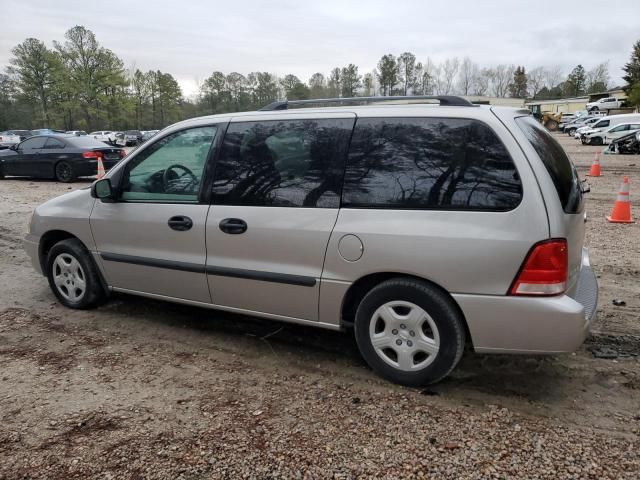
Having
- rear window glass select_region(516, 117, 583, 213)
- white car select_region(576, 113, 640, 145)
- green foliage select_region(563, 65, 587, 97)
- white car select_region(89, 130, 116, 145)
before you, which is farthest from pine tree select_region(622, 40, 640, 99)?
rear window glass select_region(516, 117, 583, 213)

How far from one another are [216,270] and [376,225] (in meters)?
1.30

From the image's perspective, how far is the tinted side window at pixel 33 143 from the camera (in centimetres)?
1463

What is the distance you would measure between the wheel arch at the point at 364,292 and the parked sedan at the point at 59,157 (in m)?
12.7

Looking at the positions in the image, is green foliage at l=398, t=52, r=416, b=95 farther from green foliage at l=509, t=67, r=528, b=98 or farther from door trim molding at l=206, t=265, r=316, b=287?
door trim molding at l=206, t=265, r=316, b=287

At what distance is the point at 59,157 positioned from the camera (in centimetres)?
1405

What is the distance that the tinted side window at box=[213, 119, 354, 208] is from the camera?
324 cm

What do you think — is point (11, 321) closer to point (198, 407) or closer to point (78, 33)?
point (198, 407)

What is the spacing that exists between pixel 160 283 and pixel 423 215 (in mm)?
2224

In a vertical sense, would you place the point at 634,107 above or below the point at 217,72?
below

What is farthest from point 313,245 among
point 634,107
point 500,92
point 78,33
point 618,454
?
point 500,92

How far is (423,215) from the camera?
115 inches

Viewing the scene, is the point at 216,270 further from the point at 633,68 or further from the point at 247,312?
the point at 633,68

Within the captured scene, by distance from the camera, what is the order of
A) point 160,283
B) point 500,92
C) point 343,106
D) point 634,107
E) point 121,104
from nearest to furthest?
1. point 343,106
2. point 160,283
3. point 634,107
4. point 121,104
5. point 500,92

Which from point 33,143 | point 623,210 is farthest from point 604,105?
point 33,143
